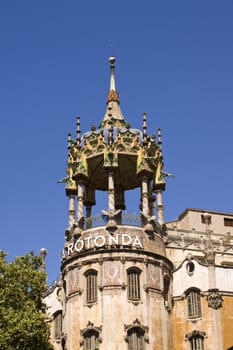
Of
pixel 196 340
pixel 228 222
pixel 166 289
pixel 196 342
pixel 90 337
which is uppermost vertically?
pixel 228 222

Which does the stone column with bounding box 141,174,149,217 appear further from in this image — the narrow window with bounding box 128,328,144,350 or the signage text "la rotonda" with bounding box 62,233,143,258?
the narrow window with bounding box 128,328,144,350

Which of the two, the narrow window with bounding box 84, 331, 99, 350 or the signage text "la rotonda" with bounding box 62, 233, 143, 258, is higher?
the signage text "la rotonda" with bounding box 62, 233, 143, 258

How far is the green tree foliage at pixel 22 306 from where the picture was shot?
151ft

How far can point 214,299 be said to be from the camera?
53875mm

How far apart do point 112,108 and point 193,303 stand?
1742cm

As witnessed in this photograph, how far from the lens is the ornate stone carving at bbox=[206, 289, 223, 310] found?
53.7m

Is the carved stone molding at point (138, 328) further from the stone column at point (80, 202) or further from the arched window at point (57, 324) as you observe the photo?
the arched window at point (57, 324)

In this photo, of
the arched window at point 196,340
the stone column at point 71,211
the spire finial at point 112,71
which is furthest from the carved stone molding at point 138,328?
the spire finial at point 112,71

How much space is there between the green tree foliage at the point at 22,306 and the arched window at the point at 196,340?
11366 millimetres

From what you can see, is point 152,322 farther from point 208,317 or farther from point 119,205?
point 119,205

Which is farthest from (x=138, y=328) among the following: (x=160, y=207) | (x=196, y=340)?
(x=160, y=207)

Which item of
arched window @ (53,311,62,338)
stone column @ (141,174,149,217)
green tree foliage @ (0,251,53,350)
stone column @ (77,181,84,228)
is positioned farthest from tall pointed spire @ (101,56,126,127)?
arched window @ (53,311,62,338)

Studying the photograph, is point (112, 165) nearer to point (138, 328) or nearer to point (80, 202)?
point (80, 202)

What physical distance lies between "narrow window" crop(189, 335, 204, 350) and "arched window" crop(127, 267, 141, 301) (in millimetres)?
5534
